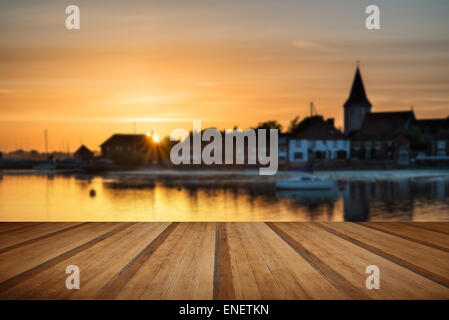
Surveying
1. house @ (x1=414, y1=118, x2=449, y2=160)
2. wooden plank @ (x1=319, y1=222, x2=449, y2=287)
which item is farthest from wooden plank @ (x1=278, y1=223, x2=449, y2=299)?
house @ (x1=414, y1=118, x2=449, y2=160)

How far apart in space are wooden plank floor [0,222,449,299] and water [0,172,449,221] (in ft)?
60.5

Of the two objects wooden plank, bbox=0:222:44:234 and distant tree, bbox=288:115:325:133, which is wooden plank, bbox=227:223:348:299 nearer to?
wooden plank, bbox=0:222:44:234

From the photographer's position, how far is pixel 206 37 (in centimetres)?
1313

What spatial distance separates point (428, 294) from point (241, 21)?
10.8 metres

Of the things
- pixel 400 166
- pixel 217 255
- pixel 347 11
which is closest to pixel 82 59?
pixel 347 11

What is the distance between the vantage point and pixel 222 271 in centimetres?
360

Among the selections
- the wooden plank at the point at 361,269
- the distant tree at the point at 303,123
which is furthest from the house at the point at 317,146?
the wooden plank at the point at 361,269

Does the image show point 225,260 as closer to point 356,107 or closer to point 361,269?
point 361,269

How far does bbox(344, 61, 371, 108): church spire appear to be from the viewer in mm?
82000

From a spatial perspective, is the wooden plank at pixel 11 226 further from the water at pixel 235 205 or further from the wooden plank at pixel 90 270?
the water at pixel 235 205

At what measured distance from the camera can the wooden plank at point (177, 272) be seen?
3027mm

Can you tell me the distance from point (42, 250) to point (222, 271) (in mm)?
2232

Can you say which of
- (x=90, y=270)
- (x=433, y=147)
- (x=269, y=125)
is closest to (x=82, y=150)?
(x=269, y=125)

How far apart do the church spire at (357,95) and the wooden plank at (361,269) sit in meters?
81.9
